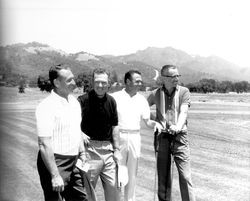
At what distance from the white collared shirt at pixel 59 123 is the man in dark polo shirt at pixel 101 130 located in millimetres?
534

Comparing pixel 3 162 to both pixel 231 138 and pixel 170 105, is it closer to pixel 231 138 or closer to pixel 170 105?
pixel 170 105

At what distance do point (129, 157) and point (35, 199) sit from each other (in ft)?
6.79

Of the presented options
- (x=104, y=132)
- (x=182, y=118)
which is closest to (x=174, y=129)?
(x=182, y=118)

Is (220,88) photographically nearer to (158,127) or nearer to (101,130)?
(158,127)

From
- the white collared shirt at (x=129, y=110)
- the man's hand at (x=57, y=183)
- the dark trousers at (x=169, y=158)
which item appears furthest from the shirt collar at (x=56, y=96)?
the dark trousers at (x=169, y=158)

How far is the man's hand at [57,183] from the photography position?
11.7 ft

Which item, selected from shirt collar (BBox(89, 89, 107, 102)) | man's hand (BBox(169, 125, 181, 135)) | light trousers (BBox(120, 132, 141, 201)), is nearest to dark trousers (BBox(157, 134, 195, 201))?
man's hand (BBox(169, 125, 181, 135))

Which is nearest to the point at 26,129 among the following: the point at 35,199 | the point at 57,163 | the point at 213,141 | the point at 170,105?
the point at 213,141

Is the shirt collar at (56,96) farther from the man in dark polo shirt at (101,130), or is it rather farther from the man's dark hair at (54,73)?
the man in dark polo shirt at (101,130)

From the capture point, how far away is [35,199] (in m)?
6.09

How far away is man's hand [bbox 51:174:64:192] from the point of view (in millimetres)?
3557

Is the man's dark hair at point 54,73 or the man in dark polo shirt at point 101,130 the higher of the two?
the man's dark hair at point 54,73

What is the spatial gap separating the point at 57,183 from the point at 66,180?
278 millimetres

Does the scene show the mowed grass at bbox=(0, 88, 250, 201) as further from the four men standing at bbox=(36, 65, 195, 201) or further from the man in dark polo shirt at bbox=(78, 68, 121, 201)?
the man in dark polo shirt at bbox=(78, 68, 121, 201)
